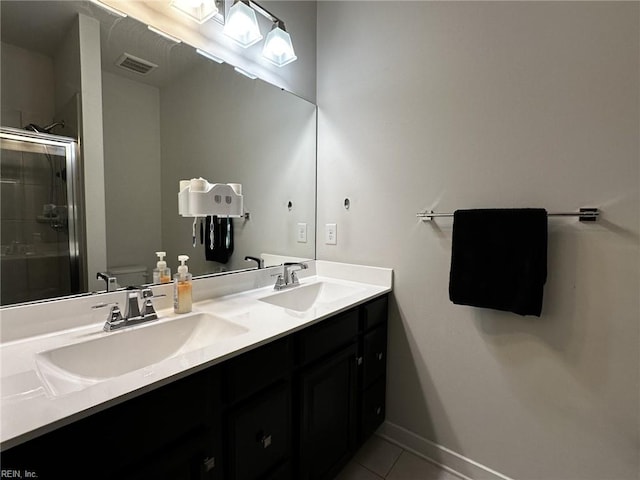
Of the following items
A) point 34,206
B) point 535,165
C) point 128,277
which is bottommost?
point 128,277

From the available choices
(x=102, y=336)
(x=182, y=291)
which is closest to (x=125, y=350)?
(x=102, y=336)

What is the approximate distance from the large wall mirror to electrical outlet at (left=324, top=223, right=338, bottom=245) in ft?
0.91

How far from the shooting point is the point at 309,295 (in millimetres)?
1699

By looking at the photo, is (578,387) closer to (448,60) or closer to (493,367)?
(493,367)

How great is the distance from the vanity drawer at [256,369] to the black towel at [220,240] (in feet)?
2.03

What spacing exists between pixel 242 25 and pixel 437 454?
2269mm

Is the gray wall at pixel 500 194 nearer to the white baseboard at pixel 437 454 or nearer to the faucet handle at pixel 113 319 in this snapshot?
the white baseboard at pixel 437 454

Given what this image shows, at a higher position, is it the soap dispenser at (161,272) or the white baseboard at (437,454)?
the soap dispenser at (161,272)

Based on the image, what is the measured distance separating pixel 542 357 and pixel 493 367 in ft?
0.64

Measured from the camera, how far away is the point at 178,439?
76 cm

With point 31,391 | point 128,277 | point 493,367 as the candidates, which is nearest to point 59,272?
point 128,277

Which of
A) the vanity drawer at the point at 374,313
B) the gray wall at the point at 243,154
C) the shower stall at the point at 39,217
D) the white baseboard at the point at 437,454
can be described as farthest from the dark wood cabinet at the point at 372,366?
the shower stall at the point at 39,217

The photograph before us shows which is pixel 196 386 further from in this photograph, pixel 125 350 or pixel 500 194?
pixel 500 194

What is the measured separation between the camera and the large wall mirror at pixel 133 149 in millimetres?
926
